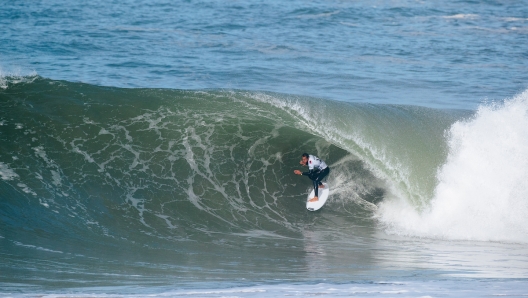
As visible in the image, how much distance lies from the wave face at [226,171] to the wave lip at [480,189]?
2 centimetres

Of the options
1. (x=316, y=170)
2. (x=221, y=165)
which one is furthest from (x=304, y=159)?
(x=221, y=165)

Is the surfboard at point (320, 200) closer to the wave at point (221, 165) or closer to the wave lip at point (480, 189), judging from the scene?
the wave at point (221, 165)

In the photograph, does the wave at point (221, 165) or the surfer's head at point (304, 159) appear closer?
the wave at point (221, 165)

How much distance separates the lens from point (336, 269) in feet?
24.5

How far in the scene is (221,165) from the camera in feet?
37.4

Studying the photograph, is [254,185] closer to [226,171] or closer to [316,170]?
[226,171]

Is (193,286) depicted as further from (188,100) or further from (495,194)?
(188,100)

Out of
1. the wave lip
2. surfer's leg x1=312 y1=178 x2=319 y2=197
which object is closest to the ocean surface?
the wave lip

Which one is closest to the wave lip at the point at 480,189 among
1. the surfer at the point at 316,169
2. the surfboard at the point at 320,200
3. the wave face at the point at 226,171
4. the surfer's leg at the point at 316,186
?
the wave face at the point at 226,171

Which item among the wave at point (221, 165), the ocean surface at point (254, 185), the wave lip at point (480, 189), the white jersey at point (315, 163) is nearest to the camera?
the ocean surface at point (254, 185)

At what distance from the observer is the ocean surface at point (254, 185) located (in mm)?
7043

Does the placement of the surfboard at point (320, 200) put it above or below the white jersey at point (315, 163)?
below

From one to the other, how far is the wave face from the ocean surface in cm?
3

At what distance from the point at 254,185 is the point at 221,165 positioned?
27.1 inches
